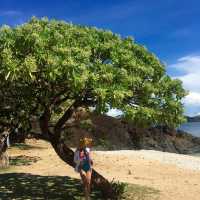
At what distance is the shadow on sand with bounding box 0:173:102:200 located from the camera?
18422 mm

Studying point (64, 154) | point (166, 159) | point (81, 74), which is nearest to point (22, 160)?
point (166, 159)

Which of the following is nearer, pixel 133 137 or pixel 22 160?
pixel 22 160

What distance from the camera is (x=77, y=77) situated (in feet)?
48.6

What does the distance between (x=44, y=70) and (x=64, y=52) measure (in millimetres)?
791

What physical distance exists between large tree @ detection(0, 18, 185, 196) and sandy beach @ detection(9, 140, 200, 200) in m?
4.33

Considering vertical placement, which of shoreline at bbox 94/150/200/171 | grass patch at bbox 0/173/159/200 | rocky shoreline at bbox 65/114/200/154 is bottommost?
grass patch at bbox 0/173/159/200

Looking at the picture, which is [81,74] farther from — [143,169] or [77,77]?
[143,169]

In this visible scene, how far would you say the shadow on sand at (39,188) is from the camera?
18.4 meters

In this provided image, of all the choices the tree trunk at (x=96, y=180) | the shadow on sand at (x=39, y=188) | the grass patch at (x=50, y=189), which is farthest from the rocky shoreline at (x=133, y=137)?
the tree trunk at (x=96, y=180)

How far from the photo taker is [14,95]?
18.0m

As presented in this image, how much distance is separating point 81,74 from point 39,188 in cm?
648

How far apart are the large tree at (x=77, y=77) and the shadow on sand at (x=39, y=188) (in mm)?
1291

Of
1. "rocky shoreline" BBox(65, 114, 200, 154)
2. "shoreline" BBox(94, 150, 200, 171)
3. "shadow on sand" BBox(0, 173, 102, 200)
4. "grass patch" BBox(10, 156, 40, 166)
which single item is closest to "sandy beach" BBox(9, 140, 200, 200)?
"shoreline" BBox(94, 150, 200, 171)

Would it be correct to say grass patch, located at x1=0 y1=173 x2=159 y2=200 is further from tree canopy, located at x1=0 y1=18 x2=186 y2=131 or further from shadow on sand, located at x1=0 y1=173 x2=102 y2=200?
tree canopy, located at x1=0 y1=18 x2=186 y2=131
